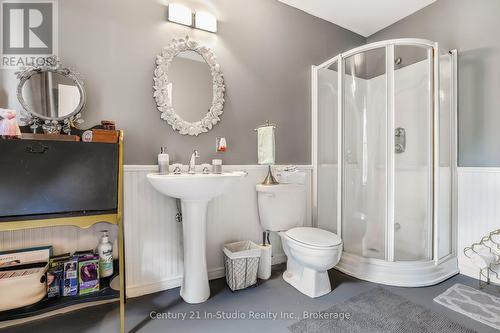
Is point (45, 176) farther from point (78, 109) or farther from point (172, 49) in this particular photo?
point (172, 49)

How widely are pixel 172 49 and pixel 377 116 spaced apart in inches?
70.3

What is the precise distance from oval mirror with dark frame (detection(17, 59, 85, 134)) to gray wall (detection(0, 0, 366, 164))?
7 cm

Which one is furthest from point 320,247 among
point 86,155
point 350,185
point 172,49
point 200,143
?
point 172,49

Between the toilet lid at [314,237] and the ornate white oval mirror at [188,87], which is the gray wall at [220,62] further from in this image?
the toilet lid at [314,237]

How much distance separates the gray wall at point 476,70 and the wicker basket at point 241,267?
2018mm

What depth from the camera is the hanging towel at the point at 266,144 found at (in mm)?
2148

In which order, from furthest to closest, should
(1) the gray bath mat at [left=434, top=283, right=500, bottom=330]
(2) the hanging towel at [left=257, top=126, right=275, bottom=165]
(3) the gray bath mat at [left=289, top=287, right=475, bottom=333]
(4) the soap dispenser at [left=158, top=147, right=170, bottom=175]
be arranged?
(2) the hanging towel at [left=257, top=126, right=275, bottom=165], (4) the soap dispenser at [left=158, top=147, right=170, bottom=175], (1) the gray bath mat at [left=434, top=283, right=500, bottom=330], (3) the gray bath mat at [left=289, top=287, right=475, bottom=333]

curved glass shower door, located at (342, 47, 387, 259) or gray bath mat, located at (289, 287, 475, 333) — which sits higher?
curved glass shower door, located at (342, 47, 387, 259)

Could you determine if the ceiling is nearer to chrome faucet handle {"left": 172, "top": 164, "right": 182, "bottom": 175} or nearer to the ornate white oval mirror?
the ornate white oval mirror

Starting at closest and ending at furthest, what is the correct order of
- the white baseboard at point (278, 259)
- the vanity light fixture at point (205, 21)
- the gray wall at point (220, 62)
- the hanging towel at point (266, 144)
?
the gray wall at point (220, 62) < the vanity light fixture at point (205, 21) < the hanging towel at point (266, 144) < the white baseboard at point (278, 259)

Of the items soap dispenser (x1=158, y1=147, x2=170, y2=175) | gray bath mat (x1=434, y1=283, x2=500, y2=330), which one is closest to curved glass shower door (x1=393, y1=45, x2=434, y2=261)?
gray bath mat (x1=434, y1=283, x2=500, y2=330)

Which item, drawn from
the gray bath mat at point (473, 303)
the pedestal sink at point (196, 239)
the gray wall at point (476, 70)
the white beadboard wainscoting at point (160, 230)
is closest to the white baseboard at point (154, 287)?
the white beadboard wainscoting at point (160, 230)

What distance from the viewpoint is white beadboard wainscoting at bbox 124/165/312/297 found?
5.70 ft

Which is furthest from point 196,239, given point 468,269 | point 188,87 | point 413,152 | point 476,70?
point 476,70
